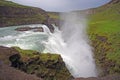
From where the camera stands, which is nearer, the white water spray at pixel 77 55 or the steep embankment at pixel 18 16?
the white water spray at pixel 77 55

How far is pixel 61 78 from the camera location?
4375cm

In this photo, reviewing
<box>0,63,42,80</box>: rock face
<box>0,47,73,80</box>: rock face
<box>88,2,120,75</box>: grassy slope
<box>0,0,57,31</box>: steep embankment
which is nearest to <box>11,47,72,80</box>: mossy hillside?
<box>0,47,73,80</box>: rock face

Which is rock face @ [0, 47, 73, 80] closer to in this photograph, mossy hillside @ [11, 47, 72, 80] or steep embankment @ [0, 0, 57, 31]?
mossy hillside @ [11, 47, 72, 80]

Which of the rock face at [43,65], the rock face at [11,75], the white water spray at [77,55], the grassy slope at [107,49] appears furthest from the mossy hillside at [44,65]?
the grassy slope at [107,49]

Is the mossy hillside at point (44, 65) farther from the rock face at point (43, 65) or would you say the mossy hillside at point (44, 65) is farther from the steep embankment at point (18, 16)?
the steep embankment at point (18, 16)

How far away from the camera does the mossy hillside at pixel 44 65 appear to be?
4125 cm

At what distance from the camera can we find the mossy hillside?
41.2 metres

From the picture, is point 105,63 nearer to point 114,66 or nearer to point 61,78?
point 114,66

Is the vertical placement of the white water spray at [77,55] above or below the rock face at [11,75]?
below

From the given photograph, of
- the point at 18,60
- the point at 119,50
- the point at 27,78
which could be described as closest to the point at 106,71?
the point at 119,50

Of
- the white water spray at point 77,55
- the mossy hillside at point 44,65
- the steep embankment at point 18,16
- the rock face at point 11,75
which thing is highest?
the rock face at point 11,75

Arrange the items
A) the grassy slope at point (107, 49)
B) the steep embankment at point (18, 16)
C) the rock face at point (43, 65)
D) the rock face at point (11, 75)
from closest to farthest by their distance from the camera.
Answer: the rock face at point (11, 75), the rock face at point (43, 65), the grassy slope at point (107, 49), the steep embankment at point (18, 16)

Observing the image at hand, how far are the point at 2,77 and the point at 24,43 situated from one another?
3277cm

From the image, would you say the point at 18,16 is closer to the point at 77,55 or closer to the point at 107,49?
the point at 77,55
